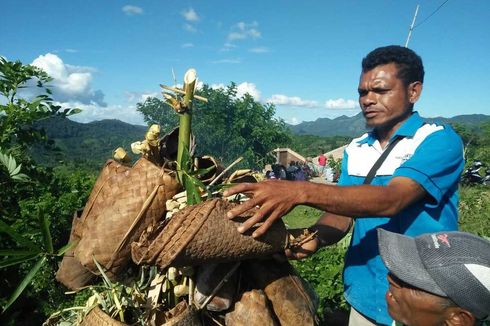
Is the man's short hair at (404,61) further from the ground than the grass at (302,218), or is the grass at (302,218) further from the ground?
the man's short hair at (404,61)

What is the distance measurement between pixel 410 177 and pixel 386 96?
25.3 inches

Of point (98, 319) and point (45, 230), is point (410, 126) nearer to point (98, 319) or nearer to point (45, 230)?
point (98, 319)

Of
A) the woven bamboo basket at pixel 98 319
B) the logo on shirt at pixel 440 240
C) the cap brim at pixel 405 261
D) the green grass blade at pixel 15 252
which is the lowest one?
the woven bamboo basket at pixel 98 319

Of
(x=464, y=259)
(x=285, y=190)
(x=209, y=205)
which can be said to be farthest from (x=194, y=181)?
(x=464, y=259)

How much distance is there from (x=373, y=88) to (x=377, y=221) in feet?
2.60

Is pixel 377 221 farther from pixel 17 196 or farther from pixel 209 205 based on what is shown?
pixel 17 196

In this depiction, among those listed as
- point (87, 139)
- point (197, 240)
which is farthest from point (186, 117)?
point (87, 139)

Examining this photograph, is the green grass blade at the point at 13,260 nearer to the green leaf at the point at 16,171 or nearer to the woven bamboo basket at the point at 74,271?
the woven bamboo basket at the point at 74,271

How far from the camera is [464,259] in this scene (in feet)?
4.98

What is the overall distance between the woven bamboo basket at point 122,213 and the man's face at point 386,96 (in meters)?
1.35

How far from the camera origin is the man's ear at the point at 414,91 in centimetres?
244

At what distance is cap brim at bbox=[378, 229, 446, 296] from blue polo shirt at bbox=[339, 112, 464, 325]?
0.04m

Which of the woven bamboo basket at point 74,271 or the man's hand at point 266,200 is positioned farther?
the woven bamboo basket at point 74,271

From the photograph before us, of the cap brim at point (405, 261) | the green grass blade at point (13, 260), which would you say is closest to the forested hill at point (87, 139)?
the green grass blade at point (13, 260)
